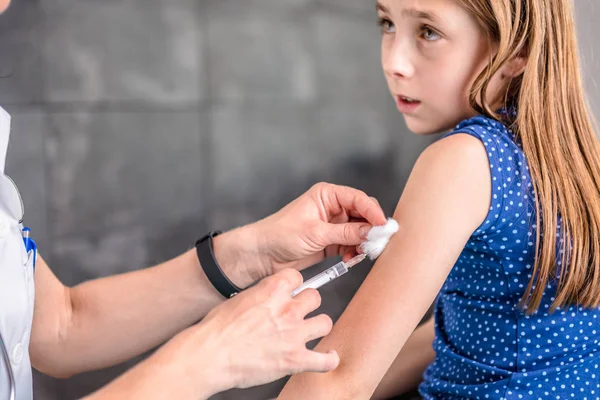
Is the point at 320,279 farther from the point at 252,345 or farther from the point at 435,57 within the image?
the point at 435,57

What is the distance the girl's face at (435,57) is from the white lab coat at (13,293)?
633 millimetres

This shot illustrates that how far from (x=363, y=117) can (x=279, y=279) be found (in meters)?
1.07

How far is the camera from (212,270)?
104 centimetres

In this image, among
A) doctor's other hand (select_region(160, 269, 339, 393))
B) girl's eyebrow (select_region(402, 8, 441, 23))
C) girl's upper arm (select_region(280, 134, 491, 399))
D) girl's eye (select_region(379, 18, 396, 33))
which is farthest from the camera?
girl's eye (select_region(379, 18, 396, 33))

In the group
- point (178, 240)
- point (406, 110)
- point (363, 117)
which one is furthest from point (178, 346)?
point (363, 117)

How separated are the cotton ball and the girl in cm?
1

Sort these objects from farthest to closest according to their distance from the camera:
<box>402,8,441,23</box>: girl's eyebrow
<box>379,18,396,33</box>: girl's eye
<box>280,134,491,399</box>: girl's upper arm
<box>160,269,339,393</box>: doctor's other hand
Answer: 1. <box>379,18,396,33</box>: girl's eye
2. <box>402,8,441,23</box>: girl's eyebrow
3. <box>280,134,491,399</box>: girl's upper arm
4. <box>160,269,339,393</box>: doctor's other hand

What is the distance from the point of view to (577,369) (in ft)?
3.33

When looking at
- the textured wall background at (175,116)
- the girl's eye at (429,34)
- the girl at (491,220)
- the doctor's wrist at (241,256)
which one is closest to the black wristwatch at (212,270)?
the doctor's wrist at (241,256)

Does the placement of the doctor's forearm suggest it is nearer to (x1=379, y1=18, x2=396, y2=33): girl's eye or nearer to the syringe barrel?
the syringe barrel

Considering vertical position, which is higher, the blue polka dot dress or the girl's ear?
the girl's ear

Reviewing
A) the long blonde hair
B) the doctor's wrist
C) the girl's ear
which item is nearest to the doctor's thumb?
the doctor's wrist

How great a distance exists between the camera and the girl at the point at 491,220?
0.91m

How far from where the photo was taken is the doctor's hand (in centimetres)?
96
